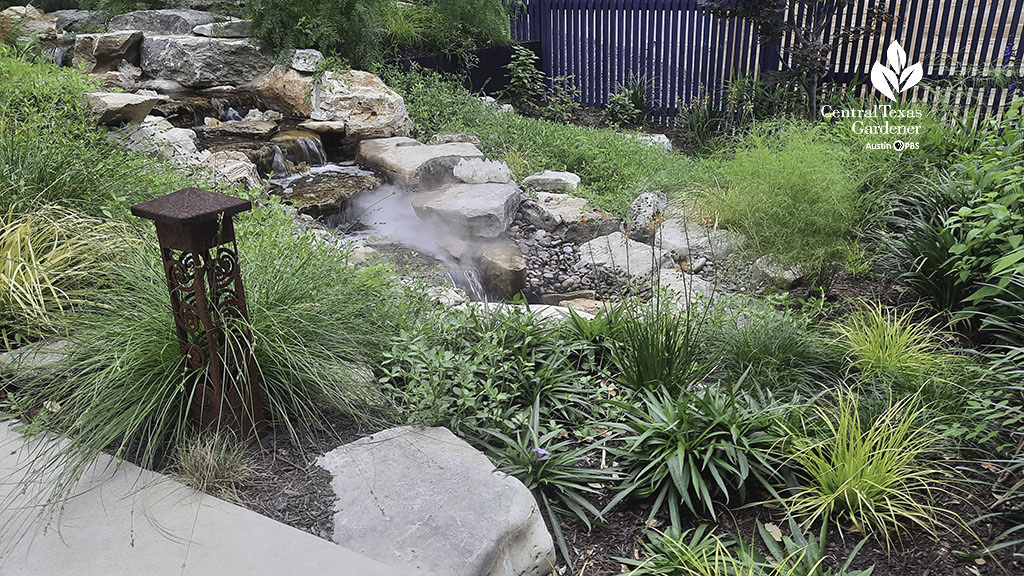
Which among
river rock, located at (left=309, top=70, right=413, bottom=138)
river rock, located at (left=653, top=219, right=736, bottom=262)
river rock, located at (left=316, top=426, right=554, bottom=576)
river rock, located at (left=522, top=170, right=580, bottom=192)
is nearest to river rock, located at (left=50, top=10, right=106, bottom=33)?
river rock, located at (left=309, top=70, right=413, bottom=138)

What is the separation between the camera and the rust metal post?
7.19 ft

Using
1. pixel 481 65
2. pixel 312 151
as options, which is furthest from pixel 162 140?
pixel 481 65

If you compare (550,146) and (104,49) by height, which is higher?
(104,49)

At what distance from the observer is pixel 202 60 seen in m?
7.70

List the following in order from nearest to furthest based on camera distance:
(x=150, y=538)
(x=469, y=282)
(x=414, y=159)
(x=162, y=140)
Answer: (x=150, y=538)
(x=469, y=282)
(x=162, y=140)
(x=414, y=159)

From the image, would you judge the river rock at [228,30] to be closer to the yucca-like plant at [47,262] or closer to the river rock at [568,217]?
the river rock at [568,217]

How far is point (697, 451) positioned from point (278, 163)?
17.7ft

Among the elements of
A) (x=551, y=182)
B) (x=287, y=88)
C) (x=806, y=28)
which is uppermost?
(x=806, y=28)

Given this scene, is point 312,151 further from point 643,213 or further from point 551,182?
point 643,213

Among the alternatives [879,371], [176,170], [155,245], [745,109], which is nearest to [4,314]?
[155,245]

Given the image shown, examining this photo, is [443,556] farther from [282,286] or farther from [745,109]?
[745,109]

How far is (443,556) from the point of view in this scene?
2055mm

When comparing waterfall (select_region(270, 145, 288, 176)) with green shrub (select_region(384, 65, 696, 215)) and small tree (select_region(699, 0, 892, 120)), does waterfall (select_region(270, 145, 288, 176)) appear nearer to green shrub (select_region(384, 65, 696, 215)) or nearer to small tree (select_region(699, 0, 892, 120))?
green shrub (select_region(384, 65, 696, 215))

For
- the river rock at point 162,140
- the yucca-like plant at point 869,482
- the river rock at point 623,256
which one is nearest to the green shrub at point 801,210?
the river rock at point 623,256
